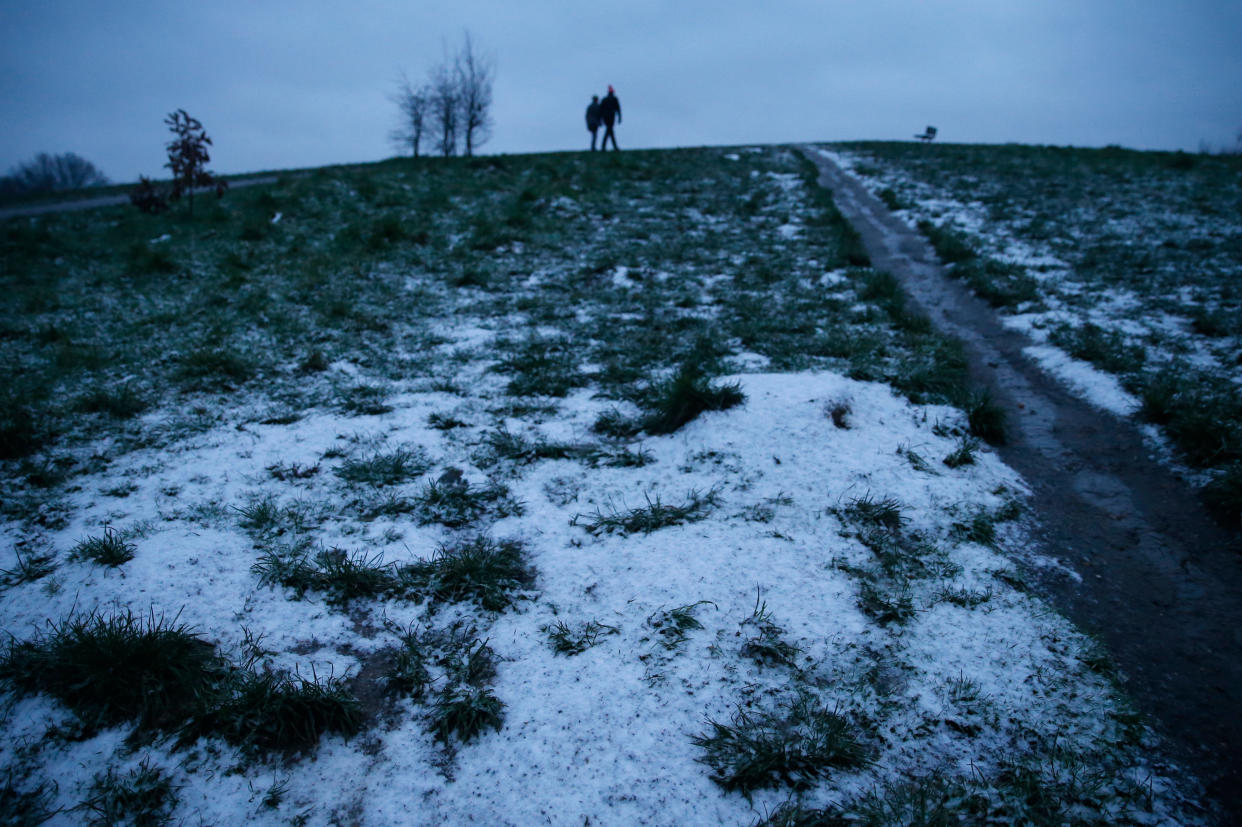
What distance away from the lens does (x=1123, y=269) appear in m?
7.38

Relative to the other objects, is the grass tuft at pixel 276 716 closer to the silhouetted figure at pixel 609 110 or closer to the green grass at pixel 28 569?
the green grass at pixel 28 569

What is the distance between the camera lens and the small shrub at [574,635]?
2.43 m

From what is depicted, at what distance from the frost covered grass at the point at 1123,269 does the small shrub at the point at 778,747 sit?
9.89 ft

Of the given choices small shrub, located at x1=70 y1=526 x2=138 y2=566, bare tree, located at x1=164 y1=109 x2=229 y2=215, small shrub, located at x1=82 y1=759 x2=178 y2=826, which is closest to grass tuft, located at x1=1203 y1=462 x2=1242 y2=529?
small shrub, located at x1=82 y1=759 x2=178 y2=826

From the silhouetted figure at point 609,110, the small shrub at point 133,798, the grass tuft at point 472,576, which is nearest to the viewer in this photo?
the small shrub at point 133,798

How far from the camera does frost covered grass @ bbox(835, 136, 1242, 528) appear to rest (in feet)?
13.5

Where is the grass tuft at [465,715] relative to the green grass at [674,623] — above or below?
below

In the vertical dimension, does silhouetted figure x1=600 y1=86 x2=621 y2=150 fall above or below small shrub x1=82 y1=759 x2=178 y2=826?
above

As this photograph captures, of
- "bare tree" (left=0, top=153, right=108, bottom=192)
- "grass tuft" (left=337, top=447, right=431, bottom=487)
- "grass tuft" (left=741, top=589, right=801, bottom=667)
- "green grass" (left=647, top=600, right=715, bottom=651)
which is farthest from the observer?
"bare tree" (left=0, top=153, right=108, bottom=192)

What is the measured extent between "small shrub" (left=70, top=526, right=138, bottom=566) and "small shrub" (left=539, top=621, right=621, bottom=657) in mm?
2244

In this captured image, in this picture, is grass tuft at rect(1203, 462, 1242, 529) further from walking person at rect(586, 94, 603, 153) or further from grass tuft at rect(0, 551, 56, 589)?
walking person at rect(586, 94, 603, 153)

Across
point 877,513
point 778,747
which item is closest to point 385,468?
point 778,747

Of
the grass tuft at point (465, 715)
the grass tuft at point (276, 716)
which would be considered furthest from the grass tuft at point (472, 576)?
the grass tuft at point (276, 716)

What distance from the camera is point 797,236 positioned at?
972 centimetres
